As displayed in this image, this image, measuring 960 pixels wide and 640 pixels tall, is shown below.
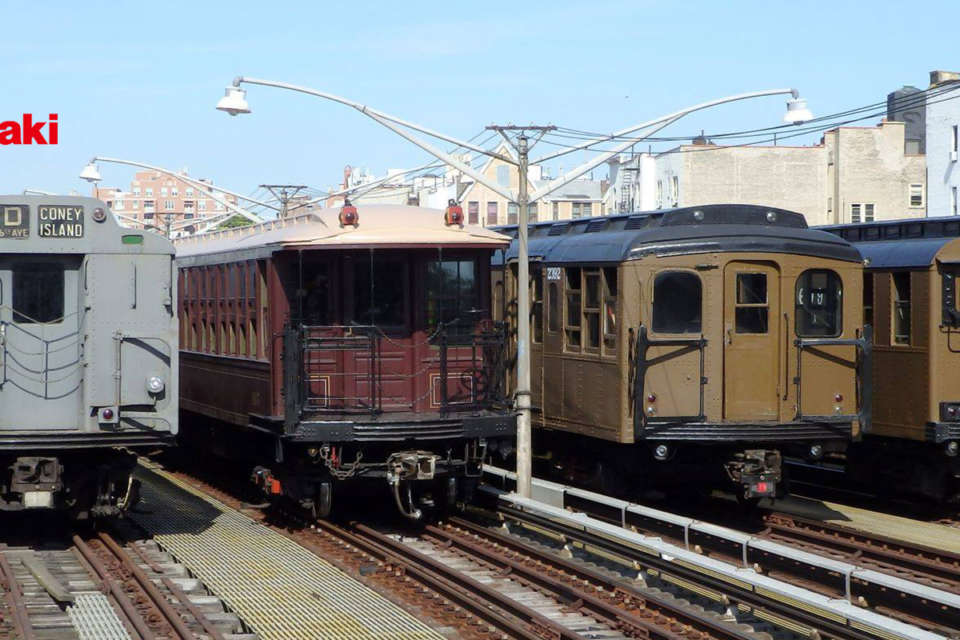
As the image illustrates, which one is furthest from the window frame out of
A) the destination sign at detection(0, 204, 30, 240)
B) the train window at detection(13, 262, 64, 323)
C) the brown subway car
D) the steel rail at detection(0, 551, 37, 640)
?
the steel rail at detection(0, 551, 37, 640)

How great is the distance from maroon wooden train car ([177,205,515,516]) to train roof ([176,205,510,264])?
18 mm

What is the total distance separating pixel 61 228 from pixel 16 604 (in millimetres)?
4251

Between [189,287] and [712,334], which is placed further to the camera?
[189,287]

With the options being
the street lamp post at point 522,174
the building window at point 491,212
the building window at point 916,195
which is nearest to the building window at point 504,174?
the building window at point 491,212

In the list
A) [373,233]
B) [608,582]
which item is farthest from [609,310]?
[608,582]

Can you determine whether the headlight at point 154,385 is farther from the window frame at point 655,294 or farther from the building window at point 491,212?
the building window at point 491,212

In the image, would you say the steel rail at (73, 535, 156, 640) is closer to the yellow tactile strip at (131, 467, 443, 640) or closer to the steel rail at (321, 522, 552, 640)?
the yellow tactile strip at (131, 467, 443, 640)

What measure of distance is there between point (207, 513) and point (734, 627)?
331 inches

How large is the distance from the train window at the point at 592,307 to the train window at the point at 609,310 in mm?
180

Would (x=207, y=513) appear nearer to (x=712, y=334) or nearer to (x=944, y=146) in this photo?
(x=712, y=334)

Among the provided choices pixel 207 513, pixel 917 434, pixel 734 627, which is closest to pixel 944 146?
pixel 917 434

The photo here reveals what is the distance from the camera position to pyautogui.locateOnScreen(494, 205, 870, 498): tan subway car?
616 inches

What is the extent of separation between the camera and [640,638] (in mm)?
10938

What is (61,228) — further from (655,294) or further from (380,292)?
(655,294)
